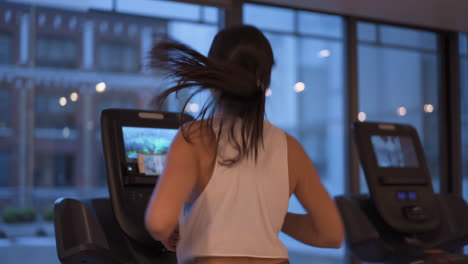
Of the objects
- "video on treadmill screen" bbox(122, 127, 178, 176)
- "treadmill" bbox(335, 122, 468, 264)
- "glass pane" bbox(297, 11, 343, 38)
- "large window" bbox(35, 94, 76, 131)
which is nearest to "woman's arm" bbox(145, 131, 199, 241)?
"video on treadmill screen" bbox(122, 127, 178, 176)

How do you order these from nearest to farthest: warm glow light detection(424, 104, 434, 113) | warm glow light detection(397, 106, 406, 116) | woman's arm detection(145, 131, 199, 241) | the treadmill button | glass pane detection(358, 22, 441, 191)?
woman's arm detection(145, 131, 199, 241)
the treadmill button
glass pane detection(358, 22, 441, 191)
warm glow light detection(397, 106, 406, 116)
warm glow light detection(424, 104, 434, 113)

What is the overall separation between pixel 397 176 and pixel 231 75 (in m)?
2.21

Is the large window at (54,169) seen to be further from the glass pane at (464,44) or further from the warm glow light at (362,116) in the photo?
the glass pane at (464,44)

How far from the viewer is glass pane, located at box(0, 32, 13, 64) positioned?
3.31 metres

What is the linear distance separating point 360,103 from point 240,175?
11.2 ft

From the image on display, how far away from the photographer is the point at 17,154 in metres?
3.33

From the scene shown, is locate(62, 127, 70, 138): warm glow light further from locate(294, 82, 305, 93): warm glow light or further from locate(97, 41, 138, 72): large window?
locate(294, 82, 305, 93): warm glow light

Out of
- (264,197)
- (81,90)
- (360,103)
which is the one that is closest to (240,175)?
(264,197)

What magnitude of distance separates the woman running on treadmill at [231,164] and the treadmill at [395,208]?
1862 mm

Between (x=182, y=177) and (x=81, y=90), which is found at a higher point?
(x=81, y=90)

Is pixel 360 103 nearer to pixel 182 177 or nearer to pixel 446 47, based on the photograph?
pixel 446 47

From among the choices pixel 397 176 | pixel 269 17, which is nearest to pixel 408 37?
pixel 269 17

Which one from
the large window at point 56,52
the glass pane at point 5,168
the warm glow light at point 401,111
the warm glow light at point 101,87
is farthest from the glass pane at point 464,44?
the glass pane at point 5,168

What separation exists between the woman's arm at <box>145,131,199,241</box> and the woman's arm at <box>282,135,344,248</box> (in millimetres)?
253
